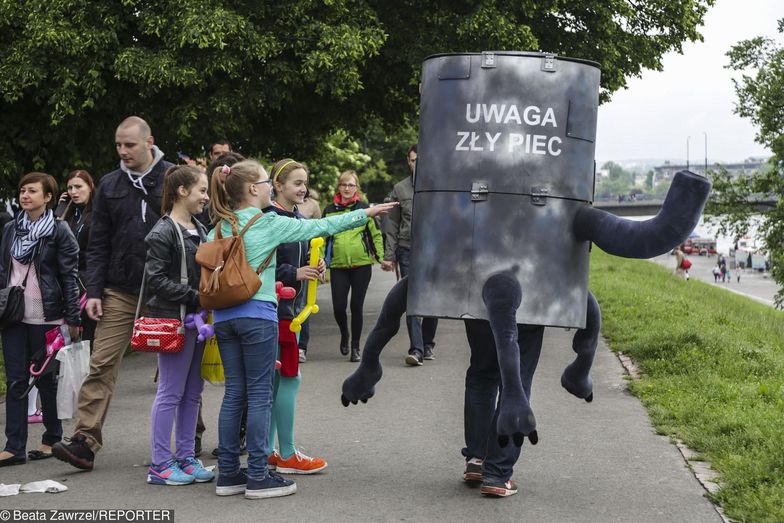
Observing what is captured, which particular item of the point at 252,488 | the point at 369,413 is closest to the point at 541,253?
the point at 252,488

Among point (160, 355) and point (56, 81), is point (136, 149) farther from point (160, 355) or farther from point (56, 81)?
point (56, 81)

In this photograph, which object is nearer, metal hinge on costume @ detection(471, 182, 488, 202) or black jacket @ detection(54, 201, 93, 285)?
metal hinge on costume @ detection(471, 182, 488, 202)

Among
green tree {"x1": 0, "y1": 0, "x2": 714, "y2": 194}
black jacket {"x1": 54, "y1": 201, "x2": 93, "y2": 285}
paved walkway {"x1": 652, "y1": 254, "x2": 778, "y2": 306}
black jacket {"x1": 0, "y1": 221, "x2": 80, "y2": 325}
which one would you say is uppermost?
green tree {"x1": 0, "y1": 0, "x2": 714, "y2": 194}

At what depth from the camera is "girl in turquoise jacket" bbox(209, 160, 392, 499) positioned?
607 centimetres

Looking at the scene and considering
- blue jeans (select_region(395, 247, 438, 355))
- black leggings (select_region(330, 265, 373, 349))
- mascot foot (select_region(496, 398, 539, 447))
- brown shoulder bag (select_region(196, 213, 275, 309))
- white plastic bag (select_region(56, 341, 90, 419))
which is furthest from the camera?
black leggings (select_region(330, 265, 373, 349))

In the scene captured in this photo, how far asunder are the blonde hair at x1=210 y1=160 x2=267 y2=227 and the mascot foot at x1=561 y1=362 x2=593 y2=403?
1.99 meters

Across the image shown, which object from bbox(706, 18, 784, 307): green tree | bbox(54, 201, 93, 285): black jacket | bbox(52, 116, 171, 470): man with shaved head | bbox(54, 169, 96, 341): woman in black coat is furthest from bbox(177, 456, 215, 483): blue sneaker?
bbox(706, 18, 784, 307): green tree

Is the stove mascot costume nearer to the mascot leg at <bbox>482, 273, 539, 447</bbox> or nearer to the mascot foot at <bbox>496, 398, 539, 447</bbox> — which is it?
the mascot leg at <bbox>482, 273, 539, 447</bbox>

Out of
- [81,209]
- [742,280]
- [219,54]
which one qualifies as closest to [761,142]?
[219,54]

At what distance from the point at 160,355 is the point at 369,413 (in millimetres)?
2376

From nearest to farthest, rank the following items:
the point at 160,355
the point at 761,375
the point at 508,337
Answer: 1. the point at 508,337
2. the point at 160,355
3. the point at 761,375

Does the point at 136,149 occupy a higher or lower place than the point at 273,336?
higher

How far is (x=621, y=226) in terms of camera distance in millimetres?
5727

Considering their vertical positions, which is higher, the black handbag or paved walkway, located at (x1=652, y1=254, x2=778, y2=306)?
the black handbag
